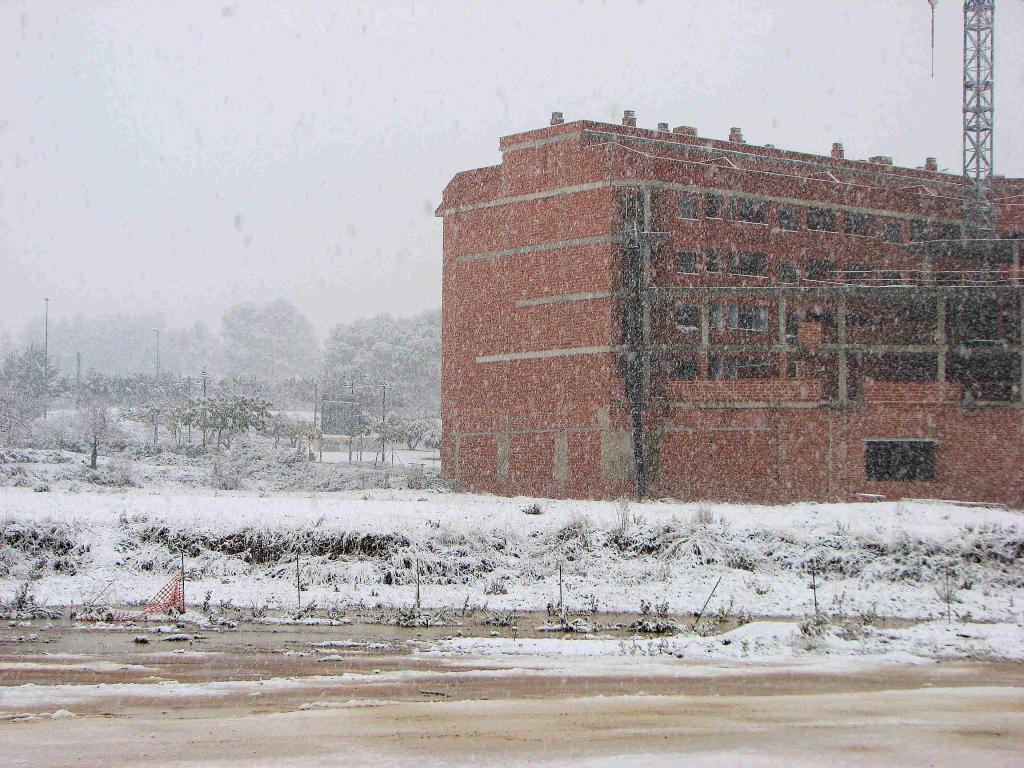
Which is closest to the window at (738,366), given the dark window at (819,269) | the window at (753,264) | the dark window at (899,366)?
the dark window at (899,366)

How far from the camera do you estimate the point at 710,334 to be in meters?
56.1

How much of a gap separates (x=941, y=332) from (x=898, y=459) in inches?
265

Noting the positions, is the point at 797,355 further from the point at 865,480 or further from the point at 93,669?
the point at 93,669

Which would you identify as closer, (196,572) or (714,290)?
(196,572)

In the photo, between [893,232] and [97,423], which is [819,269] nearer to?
[893,232]

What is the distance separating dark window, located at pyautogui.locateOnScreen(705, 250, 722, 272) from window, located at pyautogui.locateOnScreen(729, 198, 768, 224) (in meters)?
2.01

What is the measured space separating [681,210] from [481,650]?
41.3m

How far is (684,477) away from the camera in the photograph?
173 ft

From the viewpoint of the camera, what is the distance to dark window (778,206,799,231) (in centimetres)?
6003

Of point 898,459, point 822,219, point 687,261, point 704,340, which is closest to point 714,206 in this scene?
point 687,261

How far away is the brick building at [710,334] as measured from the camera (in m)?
51.2

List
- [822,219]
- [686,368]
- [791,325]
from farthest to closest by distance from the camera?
[822,219] → [791,325] → [686,368]

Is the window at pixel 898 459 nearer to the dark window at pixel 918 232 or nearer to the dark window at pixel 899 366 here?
the dark window at pixel 899 366

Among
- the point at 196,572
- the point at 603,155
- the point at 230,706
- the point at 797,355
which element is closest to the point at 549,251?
the point at 603,155
